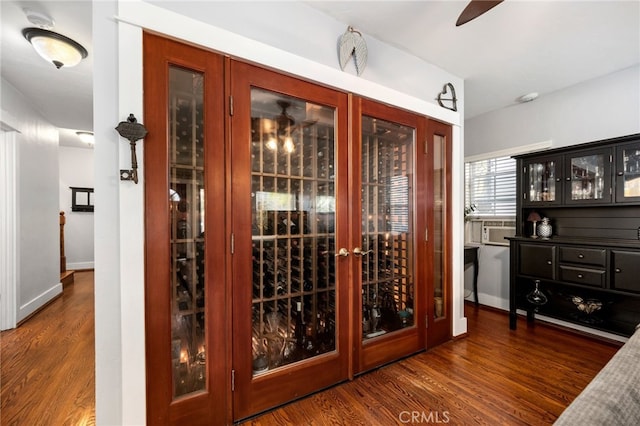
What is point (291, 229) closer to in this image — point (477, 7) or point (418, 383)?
point (418, 383)

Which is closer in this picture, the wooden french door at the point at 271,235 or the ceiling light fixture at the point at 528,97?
the wooden french door at the point at 271,235

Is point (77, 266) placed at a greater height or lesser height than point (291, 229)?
lesser

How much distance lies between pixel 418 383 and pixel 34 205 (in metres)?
4.75

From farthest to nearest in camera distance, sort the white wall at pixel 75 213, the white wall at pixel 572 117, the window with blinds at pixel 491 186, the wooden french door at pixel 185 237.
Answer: the white wall at pixel 75 213 → the window with blinds at pixel 491 186 → the white wall at pixel 572 117 → the wooden french door at pixel 185 237

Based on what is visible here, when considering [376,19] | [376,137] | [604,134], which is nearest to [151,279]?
[376,137]

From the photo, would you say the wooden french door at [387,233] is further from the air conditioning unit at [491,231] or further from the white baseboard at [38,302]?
the white baseboard at [38,302]

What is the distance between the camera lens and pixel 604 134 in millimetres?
2715

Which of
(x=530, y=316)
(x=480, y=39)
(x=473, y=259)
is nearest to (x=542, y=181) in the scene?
(x=473, y=259)

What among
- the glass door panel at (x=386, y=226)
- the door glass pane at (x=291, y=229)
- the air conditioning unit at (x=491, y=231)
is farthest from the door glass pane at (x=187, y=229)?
the air conditioning unit at (x=491, y=231)

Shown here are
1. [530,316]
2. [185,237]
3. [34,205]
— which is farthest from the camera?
[34,205]

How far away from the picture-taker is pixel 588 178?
2602 millimetres

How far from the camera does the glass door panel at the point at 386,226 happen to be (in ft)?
7.14

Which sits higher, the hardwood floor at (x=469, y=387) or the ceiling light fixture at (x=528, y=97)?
the ceiling light fixture at (x=528, y=97)

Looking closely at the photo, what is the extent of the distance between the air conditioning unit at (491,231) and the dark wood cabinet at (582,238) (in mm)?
331
